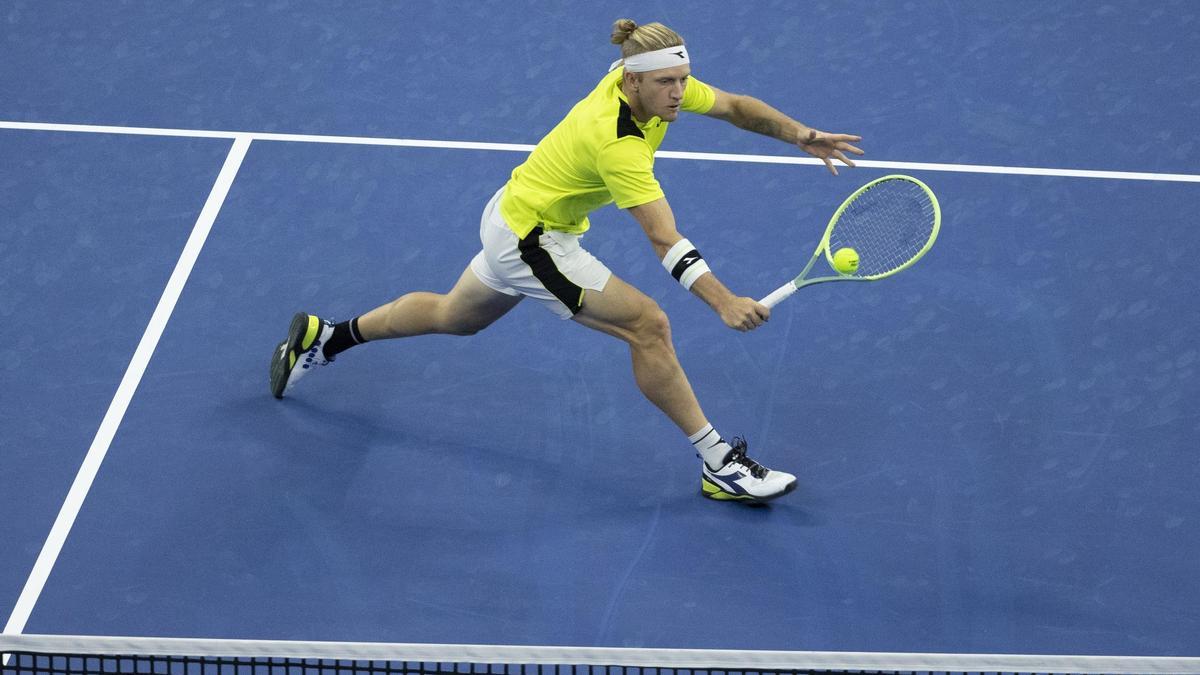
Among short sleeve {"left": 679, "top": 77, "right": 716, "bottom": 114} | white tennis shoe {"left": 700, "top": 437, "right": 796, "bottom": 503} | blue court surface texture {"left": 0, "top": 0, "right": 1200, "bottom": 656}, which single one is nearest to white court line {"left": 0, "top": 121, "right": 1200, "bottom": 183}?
blue court surface texture {"left": 0, "top": 0, "right": 1200, "bottom": 656}

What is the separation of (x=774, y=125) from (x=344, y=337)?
179 centimetres

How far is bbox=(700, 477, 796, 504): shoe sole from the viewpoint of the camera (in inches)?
215

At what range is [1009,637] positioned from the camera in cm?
495

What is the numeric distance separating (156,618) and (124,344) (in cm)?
154

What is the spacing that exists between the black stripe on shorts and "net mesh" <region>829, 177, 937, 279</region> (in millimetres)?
1062

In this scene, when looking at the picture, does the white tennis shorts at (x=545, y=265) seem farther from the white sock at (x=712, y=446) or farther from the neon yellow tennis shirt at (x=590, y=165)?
the white sock at (x=712, y=446)

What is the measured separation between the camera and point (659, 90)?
4.85 meters

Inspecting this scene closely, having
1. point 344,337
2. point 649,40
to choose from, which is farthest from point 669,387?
point 344,337

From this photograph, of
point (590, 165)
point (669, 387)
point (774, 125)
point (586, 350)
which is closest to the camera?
point (590, 165)

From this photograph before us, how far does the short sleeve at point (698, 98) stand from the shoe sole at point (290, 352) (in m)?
1.65

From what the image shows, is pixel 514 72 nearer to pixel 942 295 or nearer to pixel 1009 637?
pixel 942 295

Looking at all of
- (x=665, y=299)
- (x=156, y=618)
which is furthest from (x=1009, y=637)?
(x=156, y=618)

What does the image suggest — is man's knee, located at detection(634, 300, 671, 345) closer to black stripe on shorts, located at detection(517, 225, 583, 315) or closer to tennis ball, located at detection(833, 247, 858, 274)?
black stripe on shorts, located at detection(517, 225, 583, 315)

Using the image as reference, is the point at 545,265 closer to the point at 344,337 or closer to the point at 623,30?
the point at 623,30
